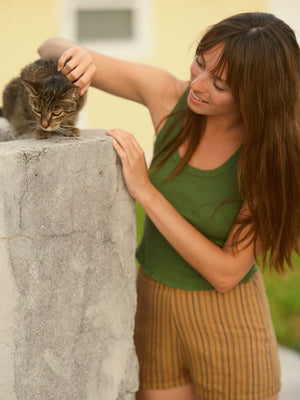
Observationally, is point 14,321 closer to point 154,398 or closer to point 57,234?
point 57,234

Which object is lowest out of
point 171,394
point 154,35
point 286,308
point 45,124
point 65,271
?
point 286,308

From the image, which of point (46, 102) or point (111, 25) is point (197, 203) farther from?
point (111, 25)

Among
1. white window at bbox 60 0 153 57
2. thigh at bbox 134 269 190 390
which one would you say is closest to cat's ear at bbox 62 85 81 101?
thigh at bbox 134 269 190 390

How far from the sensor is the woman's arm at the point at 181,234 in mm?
1455

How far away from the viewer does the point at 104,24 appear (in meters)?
5.30

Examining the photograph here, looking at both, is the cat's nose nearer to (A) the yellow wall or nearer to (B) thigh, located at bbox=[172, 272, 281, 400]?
(B) thigh, located at bbox=[172, 272, 281, 400]

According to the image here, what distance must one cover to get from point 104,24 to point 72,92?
4.09 metres

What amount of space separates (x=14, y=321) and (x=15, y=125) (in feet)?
2.21

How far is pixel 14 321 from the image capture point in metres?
1.27

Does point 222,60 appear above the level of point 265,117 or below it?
above

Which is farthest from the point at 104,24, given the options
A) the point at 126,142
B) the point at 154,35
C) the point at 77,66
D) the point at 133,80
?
the point at 126,142

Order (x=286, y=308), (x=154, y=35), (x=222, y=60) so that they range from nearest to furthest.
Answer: (x=222, y=60), (x=286, y=308), (x=154, y=35)

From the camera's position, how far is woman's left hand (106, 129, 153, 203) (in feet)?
4.73

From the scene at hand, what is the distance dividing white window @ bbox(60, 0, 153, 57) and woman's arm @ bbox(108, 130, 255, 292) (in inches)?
153
